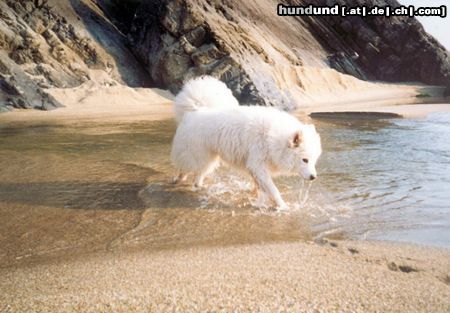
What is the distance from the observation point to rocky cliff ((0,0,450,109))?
22.3 meters

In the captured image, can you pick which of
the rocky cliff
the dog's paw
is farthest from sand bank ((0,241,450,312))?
the rocky cliff

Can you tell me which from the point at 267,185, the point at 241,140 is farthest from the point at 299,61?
the point at 267,185

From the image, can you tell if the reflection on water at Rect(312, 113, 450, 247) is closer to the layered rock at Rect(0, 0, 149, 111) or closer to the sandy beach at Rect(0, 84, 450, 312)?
the sandy beach at Rect(0, 84, 450, 312)

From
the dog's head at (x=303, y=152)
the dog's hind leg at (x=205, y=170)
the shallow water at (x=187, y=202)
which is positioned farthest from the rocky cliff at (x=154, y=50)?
the dog's head at (x=303, y=152)

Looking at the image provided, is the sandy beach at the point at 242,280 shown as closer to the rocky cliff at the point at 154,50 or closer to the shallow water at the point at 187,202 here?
the shallow water at the point at 187,202

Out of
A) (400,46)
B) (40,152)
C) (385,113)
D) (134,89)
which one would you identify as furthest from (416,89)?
(40,152)

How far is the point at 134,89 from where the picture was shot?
2472cm

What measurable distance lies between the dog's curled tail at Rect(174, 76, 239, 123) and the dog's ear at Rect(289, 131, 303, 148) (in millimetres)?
1662

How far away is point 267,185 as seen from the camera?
17.8 feet

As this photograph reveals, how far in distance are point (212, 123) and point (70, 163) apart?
3303mm

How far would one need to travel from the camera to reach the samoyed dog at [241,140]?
5.39m

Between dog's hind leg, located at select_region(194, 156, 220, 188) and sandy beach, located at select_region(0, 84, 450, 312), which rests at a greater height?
dog's hind leg, located at select_region(194, 156, 220, 188)

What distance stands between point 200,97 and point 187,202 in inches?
74.1

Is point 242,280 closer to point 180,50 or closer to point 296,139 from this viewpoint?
point 296,139
